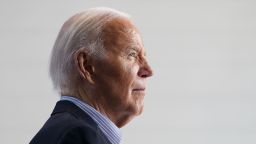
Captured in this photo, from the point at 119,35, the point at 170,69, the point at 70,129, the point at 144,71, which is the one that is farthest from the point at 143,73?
the point at 170,69

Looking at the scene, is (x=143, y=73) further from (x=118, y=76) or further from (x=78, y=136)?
(x=78, y=136)

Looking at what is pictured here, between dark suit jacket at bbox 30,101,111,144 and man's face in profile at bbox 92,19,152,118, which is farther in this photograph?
man's face in profile at bbox 92,19,152,118

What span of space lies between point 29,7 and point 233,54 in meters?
1.02

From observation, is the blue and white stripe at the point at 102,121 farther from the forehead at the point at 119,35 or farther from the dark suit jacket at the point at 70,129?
the forehead at the point at 119,35

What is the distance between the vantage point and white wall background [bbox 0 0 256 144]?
251 centimetres

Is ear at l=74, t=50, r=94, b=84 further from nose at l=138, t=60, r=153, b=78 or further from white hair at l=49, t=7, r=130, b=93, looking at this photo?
nose at l=138, t=60, r=153, b=78

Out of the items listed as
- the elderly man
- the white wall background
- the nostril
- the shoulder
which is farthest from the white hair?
the white wall background

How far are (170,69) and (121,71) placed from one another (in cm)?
127

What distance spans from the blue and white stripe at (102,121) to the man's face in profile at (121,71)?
52 millimetres

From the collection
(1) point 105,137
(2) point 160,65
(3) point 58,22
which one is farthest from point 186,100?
(1) point 105,137

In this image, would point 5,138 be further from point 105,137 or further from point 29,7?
point 105,137

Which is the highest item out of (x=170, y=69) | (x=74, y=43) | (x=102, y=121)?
(x=74, y=43)

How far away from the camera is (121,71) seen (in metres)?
1.30

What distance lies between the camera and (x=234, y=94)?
258 centimetres
